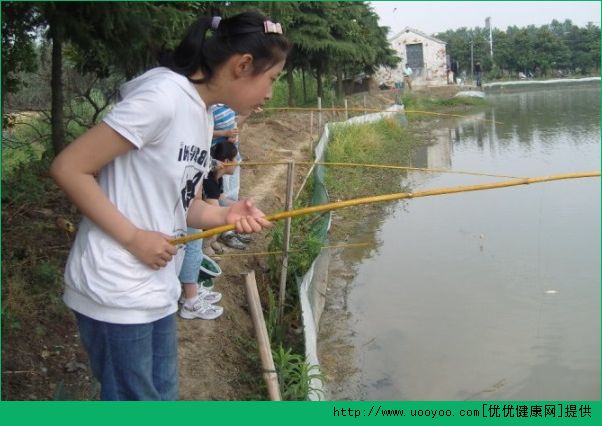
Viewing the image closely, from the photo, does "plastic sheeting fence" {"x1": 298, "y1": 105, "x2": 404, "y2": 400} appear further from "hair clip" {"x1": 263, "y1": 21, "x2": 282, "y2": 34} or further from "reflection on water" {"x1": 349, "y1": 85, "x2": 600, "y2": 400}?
"hair clip" {"x1": 263, "y1": 21, "x2": 282, "y2": 34}

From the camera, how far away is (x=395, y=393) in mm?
3965

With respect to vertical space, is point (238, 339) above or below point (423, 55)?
below

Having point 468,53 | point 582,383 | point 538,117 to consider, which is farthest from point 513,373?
point 468,53

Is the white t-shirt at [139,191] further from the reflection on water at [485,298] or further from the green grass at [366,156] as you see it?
the green grass at [366,156]

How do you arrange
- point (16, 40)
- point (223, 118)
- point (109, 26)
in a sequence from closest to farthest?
point (109, 26)
point (16, 40)
point (223, 118)

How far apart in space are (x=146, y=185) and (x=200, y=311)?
2.25m

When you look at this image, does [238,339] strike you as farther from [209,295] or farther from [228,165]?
[228,165]

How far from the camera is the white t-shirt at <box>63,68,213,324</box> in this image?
1.41 meters

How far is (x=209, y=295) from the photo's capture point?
3.88 m

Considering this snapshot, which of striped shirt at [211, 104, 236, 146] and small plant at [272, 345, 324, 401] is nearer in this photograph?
small plant at [272, 345, 324, 401]

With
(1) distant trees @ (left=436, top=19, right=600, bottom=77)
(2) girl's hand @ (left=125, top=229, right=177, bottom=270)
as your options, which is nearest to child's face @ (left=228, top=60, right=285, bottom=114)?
(2) girl's hand @ (left=125, top=229, right=177, bottom=270)

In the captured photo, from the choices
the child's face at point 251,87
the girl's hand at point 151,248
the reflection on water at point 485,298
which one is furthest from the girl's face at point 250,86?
the reflection on water at point 485,298

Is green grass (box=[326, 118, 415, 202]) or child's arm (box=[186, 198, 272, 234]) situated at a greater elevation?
child's arm (box=[186, 198, 272, 234])

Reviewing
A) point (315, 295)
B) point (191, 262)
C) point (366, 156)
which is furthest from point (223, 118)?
point (366, 156)
